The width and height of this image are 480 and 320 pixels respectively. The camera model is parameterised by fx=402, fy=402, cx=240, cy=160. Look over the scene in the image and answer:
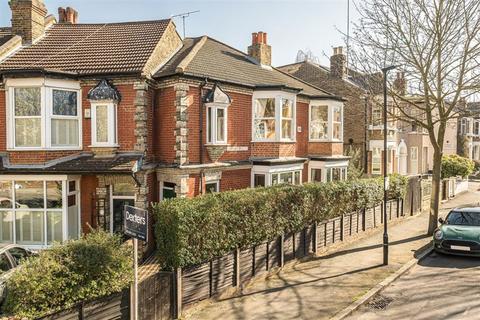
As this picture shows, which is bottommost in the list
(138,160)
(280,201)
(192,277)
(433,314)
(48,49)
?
(433,314)

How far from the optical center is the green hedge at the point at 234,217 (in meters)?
9.54

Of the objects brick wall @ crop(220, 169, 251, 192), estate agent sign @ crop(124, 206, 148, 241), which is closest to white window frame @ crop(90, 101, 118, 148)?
brick wall @ crop(220, 169, 251, 192)

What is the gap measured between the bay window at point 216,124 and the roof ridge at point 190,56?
1779 mm

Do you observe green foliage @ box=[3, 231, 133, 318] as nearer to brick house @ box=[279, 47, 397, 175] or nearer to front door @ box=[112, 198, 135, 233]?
front door @ box=[112, 198, 135, 233]

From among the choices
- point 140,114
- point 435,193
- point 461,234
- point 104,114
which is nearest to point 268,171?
point 140,114

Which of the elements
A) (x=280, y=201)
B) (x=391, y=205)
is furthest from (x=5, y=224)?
(x=391, y=205)

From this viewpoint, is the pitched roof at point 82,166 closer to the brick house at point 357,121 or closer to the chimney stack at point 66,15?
the chimney stack at point 66,15

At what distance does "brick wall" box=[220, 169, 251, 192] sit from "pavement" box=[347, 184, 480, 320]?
7352 mm

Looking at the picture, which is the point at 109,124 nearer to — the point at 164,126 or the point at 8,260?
the point at 164,126

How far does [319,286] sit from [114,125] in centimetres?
877

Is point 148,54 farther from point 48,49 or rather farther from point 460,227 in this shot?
point 460,227

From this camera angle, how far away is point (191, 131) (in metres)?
15.0

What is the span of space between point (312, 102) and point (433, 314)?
13.6 m

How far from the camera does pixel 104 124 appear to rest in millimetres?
14359
